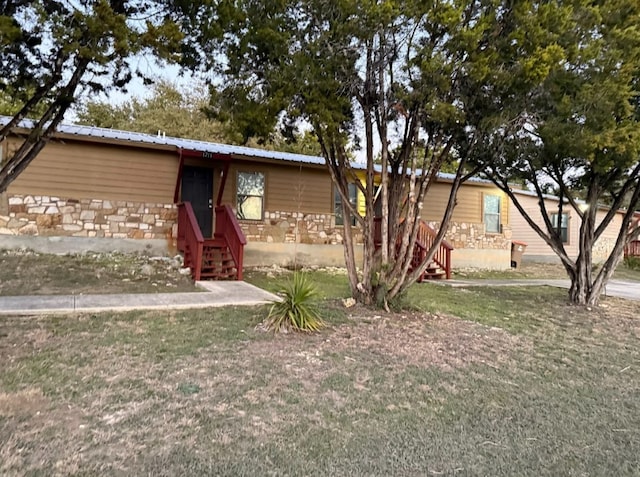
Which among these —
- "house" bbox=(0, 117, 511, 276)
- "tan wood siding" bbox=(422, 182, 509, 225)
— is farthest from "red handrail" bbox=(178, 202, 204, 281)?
"tan wood siding" bbox=(422, 182, 509, 225)

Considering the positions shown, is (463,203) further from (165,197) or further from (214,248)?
(165,197)

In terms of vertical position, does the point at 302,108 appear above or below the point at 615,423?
above

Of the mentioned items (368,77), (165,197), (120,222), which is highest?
(368,77)

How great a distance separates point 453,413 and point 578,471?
0.81m

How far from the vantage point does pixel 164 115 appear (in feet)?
67.8

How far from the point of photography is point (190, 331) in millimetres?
4582

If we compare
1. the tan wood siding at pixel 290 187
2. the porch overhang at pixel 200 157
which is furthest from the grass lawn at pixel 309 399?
the tan wood siding at pixel 290 187

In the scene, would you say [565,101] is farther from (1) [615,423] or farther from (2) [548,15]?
(1) [615,423]

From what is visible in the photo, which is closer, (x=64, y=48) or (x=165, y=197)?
(x=64, y=48)

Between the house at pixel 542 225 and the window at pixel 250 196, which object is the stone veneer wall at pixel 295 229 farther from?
the house at pixel 542 225

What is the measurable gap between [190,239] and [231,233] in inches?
30.6

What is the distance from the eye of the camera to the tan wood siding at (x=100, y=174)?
8.88 meters

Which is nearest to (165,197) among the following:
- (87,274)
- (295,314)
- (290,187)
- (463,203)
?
(87,274)

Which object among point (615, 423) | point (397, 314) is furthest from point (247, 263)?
point (615, 423)
